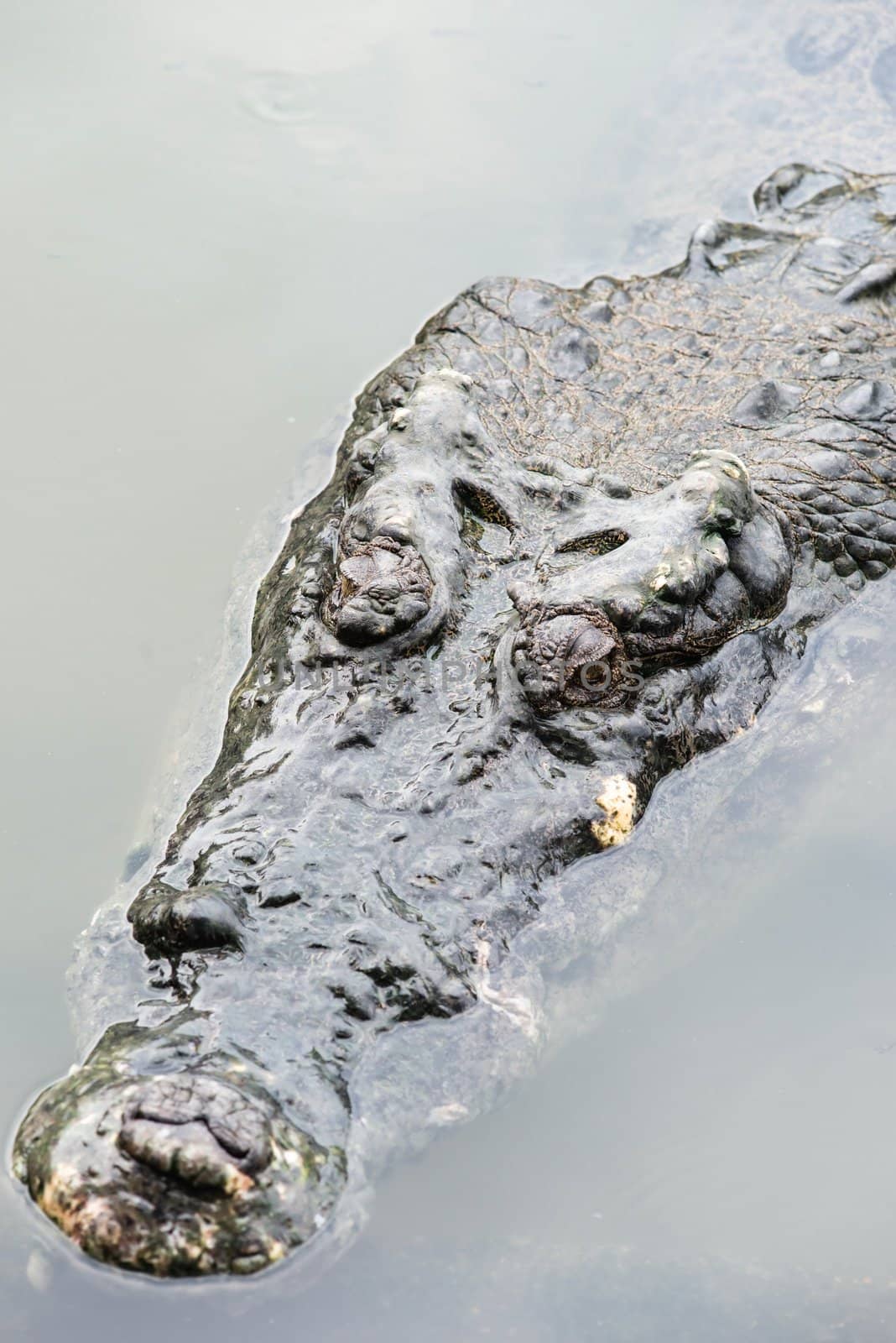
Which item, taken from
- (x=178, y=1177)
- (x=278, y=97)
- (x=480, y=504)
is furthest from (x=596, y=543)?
(x=278, y=97)

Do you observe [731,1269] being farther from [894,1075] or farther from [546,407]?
[546,407]

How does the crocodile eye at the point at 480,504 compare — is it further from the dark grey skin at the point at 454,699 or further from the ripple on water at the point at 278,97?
the ripple on water at the point at 278,97

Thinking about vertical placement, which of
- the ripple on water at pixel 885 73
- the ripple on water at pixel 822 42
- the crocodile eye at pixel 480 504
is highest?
the ripple on water at pixel 822 42

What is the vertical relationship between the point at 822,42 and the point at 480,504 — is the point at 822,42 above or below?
above

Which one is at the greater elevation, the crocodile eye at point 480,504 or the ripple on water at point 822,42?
the ripple on water at point 822,42

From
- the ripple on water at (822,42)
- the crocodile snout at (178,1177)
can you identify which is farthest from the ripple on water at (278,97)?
the crocodile snout at (178,1177)

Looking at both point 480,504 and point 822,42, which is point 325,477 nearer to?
point 480,504

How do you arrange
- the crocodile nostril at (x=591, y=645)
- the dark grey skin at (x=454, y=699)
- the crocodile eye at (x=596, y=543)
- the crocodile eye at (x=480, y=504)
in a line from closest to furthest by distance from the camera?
the dark grey skin at (x=454, y=699)
the crocodile nostril at (x=591, y=645)
the crocodile eye at (x=596, y=543)
the crocodile eye at (x=480, y=504)

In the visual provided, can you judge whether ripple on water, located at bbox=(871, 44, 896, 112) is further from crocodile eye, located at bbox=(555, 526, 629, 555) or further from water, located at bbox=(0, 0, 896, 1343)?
crocodile eye, located at bbox=(555, 526, 629, 555)
